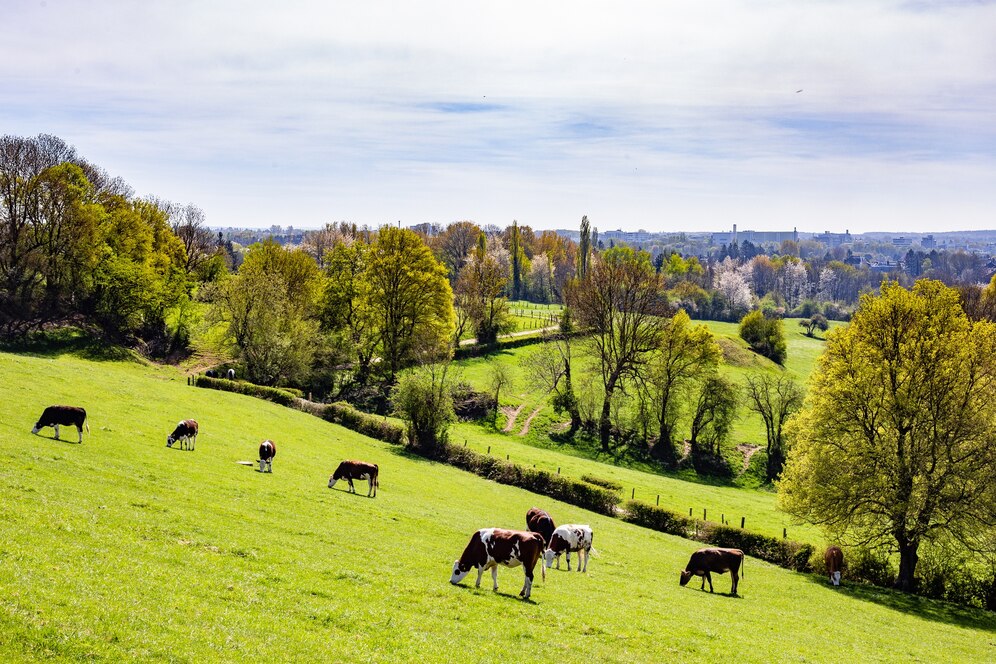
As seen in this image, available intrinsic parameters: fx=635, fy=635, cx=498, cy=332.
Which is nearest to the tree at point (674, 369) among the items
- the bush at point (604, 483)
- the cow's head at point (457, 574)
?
the bush at point (604, 483)

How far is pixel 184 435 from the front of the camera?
112 feet

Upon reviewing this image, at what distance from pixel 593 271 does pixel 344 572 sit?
65726mm

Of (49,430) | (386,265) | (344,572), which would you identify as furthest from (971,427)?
(386,265)

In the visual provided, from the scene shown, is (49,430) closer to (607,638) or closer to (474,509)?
(474,509)

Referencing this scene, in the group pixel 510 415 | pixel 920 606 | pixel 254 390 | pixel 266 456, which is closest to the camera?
pixel 920 606

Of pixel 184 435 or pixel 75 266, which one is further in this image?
pixel 75 266

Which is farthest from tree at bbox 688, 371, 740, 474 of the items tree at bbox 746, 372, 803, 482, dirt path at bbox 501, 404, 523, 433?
dirt path at bbox 501, 404, 523, 433

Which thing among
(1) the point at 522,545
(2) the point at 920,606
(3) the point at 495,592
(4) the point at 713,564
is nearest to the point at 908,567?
(2) the point at 920,606

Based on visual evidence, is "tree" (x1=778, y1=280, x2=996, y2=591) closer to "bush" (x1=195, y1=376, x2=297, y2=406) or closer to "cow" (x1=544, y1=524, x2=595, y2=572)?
"cow" (x1=544, y1=524, x2=595, y2=572)

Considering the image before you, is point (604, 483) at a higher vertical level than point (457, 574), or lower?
lower

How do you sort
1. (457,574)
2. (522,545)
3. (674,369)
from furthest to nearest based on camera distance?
1. (674,369)
2. (457,574)
3. (522,545)

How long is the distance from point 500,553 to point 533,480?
28240 millimetres

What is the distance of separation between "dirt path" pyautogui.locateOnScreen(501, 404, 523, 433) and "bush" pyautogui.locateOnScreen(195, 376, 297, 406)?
26268mm

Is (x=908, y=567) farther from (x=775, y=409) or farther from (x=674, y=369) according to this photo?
(x=674, y=369)
